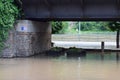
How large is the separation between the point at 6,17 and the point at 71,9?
5.33 metres

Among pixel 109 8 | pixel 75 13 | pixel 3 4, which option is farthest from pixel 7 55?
pixel 109 8

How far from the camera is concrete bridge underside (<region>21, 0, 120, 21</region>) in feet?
93.7

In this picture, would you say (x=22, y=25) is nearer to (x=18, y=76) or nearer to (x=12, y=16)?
(x=12, y=16)

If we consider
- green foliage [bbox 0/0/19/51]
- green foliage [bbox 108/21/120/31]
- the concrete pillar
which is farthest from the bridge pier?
green foliage [bbox 108/21/120/31]

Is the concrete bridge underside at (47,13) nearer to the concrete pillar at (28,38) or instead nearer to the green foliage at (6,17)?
the concrete pillar at (28,38)

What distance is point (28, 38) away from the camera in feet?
97.1

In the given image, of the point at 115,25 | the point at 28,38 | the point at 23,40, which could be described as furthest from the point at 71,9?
the point at 115,25

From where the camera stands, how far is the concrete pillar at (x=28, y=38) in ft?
95.8

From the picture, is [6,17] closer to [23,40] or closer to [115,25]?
[23,40]

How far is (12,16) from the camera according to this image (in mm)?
27547

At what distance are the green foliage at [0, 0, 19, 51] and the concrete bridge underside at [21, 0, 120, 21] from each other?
216 centimetres

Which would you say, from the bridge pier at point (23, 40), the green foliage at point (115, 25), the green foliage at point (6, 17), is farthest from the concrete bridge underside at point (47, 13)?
the green foliage at point (115, 25)

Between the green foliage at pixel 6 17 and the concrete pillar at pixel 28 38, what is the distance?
1.50m

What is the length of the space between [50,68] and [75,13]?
29.2 ft
